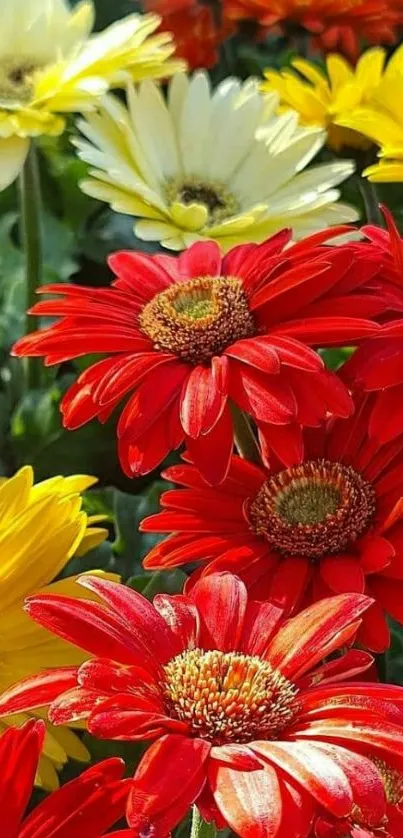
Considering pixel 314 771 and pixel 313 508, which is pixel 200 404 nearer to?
pixel 313 508

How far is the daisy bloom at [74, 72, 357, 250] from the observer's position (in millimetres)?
867

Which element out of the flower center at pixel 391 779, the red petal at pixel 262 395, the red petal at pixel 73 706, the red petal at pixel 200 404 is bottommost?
the flower center at pixel 391 779

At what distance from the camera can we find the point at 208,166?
3.31 ft

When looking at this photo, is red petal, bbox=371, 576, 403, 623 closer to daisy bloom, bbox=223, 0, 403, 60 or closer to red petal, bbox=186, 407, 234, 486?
red petal, bbox=186, 407, 234, 486

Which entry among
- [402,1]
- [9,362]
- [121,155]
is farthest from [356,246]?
[402,1]

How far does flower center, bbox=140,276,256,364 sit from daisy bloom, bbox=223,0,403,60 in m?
0.64

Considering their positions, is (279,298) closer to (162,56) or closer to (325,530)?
(325,530)

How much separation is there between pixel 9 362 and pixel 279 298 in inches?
19.2

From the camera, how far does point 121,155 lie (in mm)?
920

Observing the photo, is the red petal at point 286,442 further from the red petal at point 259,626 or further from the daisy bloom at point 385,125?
the daisy bloom at point 385,125

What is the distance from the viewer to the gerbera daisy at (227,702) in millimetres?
419

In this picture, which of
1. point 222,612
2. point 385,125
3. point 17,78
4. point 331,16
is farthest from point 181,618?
point 331,16

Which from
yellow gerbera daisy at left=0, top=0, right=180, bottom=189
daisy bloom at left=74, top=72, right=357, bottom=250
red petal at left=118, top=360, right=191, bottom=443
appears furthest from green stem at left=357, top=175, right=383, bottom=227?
red petal at left=118, top=360, right=191, bottom=443

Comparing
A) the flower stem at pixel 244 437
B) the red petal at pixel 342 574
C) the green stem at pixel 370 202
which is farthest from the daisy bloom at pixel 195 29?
the red petal at pixel 342 574
